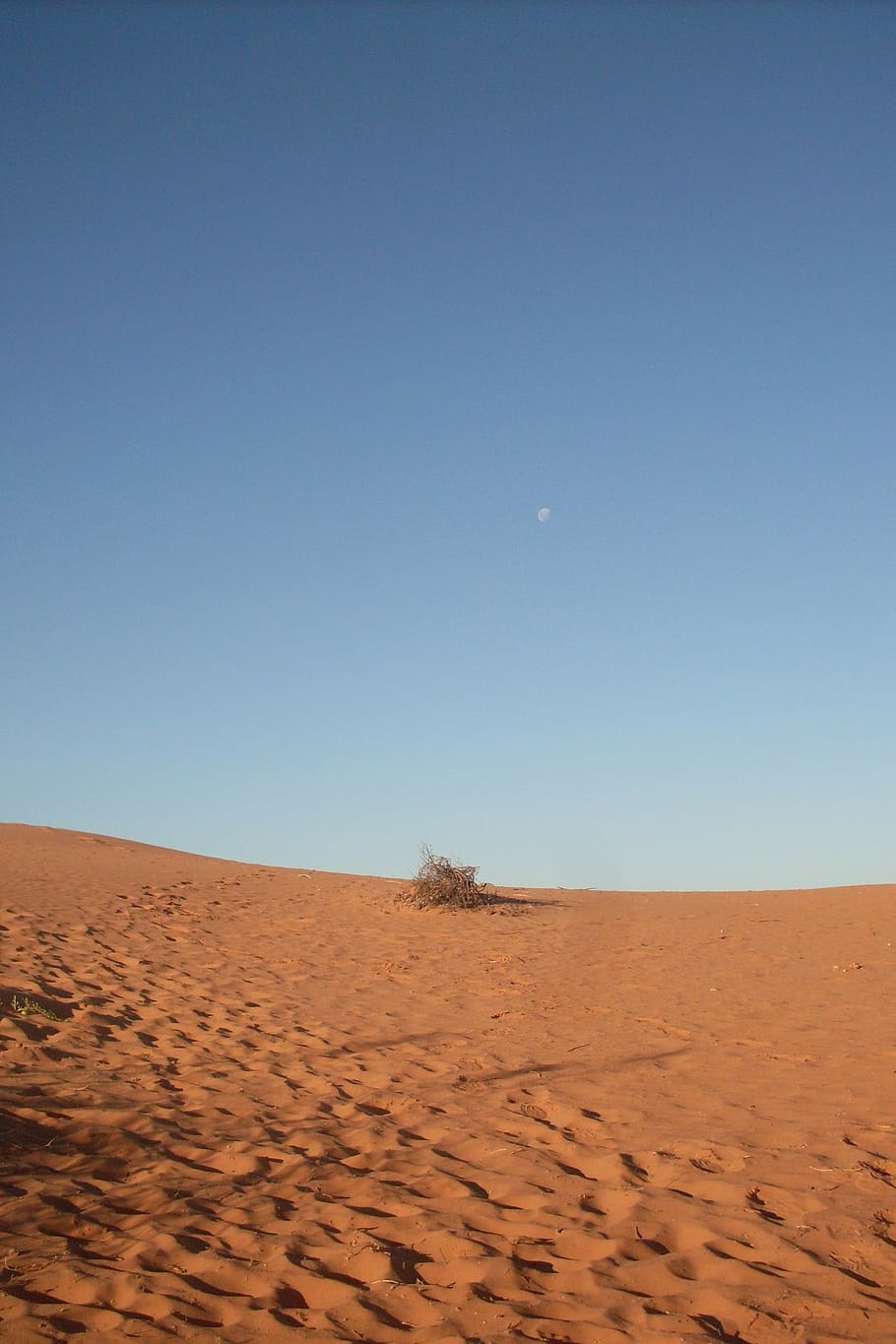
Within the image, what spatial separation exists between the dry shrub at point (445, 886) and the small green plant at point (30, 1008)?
1010 cm

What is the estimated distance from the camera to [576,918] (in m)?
17.8

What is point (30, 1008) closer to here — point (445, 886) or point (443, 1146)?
point (443, 1146)

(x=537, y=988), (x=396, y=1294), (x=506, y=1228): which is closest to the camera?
(x=396, y=1294)

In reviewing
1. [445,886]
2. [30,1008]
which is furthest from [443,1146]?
[445,886]

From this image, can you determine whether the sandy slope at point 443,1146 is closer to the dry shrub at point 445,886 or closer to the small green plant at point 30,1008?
the small green plant at point 30,1008

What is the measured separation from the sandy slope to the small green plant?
0.23ft

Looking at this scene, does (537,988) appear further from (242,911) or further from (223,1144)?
(242,911)

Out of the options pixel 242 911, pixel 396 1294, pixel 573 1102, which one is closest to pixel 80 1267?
pixel 396 1294

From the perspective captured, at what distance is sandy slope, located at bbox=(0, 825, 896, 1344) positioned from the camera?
3.51 metres

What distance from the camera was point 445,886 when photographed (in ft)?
59.1

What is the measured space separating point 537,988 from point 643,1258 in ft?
22.9

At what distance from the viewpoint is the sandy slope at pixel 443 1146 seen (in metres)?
3.51

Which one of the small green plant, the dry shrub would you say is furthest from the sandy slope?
the dry shrub

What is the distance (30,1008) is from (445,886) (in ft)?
34.5
